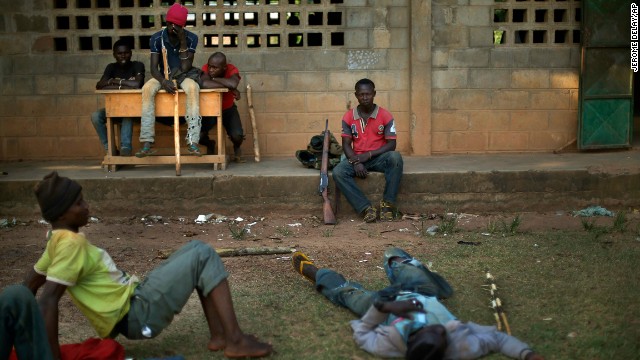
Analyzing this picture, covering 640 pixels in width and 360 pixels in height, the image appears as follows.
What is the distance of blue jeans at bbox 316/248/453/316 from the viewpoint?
482cm

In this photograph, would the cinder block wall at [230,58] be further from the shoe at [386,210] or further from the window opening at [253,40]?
the shoe at [386,210]

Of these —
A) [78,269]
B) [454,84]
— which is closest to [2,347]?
[78,269]

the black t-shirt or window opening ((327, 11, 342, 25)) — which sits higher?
window opening ((327, 11, 342, 25))

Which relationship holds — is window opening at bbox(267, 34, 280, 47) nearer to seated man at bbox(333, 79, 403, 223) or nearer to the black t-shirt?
the black t-shirt

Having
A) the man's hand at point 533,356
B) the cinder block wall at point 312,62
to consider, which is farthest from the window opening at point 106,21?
the man's hand at point 533,356

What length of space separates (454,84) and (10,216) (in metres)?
5.04

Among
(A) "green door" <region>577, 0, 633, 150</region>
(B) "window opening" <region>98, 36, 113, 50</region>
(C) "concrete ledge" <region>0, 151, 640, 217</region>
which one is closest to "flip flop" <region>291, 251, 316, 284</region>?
(C) "concrete ledge" <region>0, 151, 640, 217</region>

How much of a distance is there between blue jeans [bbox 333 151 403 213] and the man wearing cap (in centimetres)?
152

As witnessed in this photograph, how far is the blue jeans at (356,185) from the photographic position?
781 cm

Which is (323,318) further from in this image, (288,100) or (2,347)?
(288,100)

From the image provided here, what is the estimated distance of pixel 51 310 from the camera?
12.3 ft

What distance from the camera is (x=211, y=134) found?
9.51 meters

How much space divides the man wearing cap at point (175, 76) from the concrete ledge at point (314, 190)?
1.39 ft

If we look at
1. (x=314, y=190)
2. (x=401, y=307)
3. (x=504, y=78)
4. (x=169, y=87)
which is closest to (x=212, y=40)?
(x=169, y=87)
